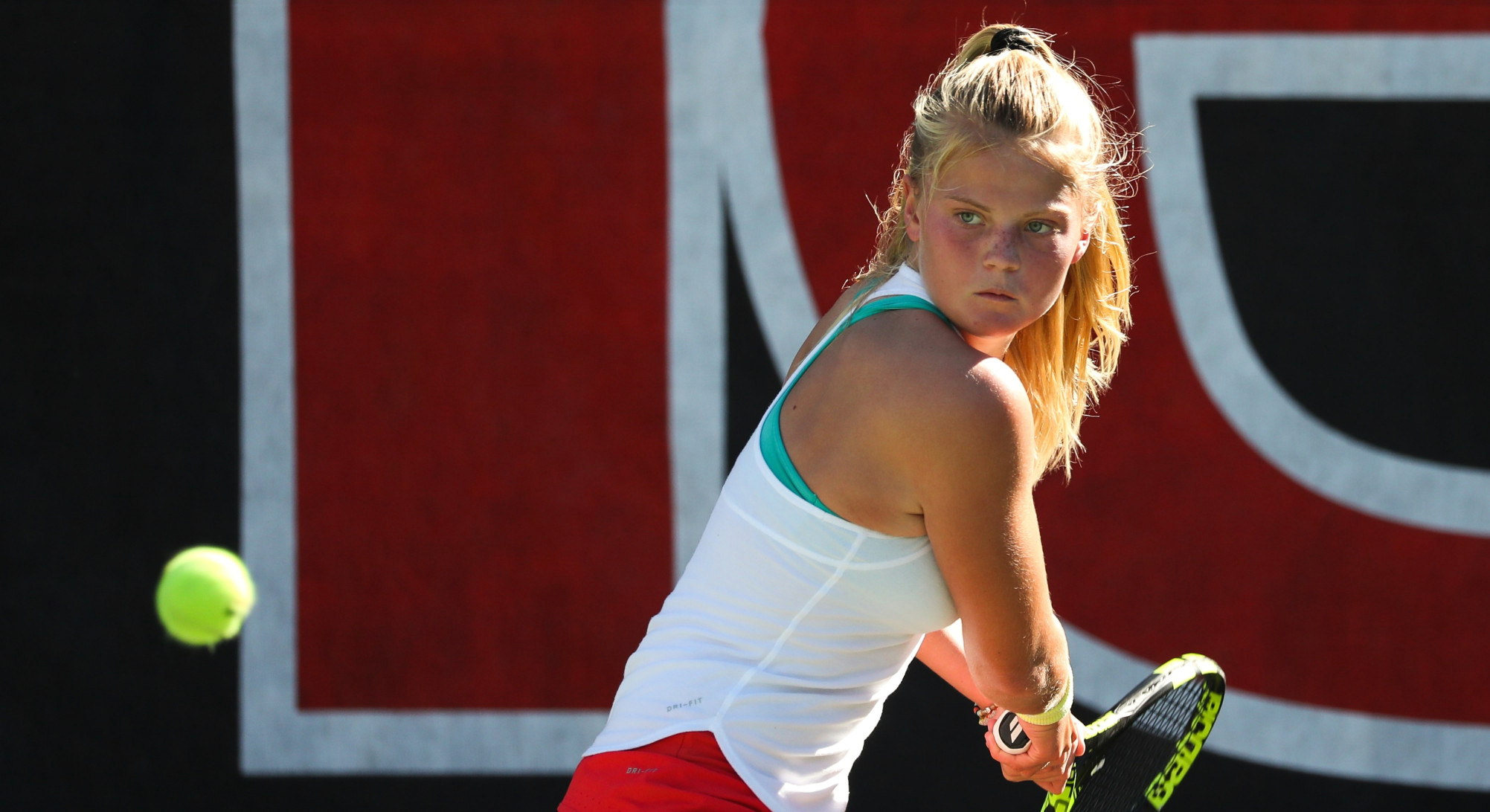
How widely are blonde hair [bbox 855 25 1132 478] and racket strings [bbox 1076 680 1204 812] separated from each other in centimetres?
49

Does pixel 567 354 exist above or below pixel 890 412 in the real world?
below

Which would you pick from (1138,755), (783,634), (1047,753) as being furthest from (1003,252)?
(1138,755)

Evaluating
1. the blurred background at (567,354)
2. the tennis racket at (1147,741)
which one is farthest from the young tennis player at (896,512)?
the blurred background at (567,354)

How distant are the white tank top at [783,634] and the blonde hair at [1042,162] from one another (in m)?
0.16

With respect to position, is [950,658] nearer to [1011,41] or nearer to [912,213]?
[912,213]

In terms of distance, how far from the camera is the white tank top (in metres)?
1.29

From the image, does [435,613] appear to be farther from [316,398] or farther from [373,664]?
[316,398]

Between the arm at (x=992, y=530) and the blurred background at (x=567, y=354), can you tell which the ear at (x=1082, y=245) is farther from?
the blurred background at (x=567, y=354)

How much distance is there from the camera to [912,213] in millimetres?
1448

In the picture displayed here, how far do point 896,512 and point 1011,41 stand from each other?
564mm

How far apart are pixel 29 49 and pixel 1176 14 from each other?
279cm

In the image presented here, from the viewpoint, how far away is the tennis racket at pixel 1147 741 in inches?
70.7

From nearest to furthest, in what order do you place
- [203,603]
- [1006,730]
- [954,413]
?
[954,413] < [1006,730] < [203,603]

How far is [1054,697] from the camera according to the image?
140 centimetres
